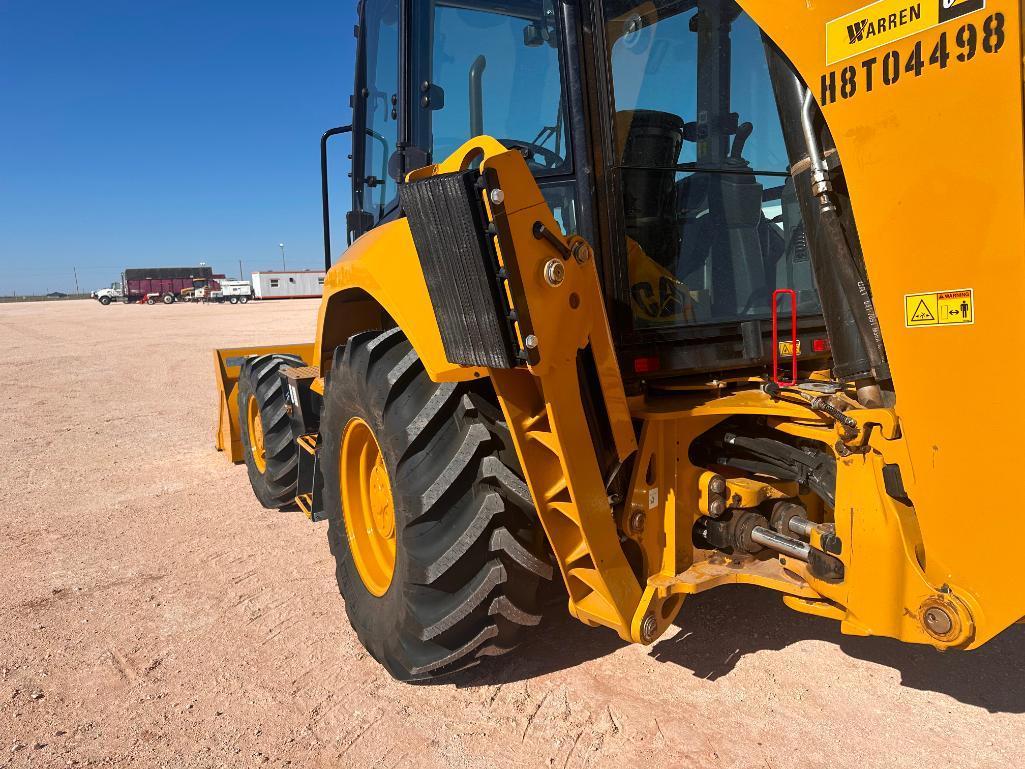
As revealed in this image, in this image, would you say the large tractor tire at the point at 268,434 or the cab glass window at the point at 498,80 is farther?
the large tractor tire at the point at 268,434

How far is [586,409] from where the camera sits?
7.40ft

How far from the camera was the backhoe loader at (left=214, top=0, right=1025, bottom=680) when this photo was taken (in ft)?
5.50

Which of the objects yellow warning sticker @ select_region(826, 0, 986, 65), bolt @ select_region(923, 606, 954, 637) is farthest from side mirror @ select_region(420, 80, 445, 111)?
bolt @ select_region(923, 606, 954, 637)

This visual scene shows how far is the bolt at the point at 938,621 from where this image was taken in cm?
182

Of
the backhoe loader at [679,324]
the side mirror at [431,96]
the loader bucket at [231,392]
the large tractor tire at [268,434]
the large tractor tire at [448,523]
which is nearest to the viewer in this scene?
the backhoe loader at [679,324]

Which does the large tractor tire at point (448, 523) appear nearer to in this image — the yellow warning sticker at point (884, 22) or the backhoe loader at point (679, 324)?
the backhoe loader at point (679, 324)

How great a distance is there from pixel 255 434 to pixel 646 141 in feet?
13.0

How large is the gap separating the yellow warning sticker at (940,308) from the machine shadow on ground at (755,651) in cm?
143

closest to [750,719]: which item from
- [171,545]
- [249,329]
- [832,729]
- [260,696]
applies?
[832,729]

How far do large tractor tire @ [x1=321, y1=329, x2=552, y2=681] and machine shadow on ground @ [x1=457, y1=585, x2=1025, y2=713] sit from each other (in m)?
0.35

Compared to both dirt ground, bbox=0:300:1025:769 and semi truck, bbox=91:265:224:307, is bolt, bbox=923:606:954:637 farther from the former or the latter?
semi truck, bbox=91:265:224:307

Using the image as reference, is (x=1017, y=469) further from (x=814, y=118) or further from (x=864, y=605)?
(x=814, y=118)

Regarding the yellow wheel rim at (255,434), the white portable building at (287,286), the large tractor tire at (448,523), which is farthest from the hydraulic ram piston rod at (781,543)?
the white portable building at (287,286)

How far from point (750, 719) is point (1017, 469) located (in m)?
1.26
